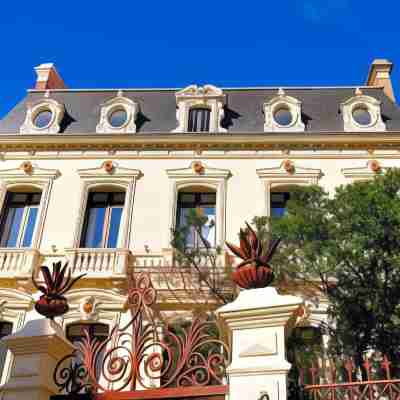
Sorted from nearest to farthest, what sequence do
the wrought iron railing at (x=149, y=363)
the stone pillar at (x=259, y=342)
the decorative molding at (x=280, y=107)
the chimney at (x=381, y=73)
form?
the stone pillar at (x=259, y=342)
the wrought iron railing at (x=149, y=363)
the decorative molding at (x=280, y=107)
the chimney at (x=381, y=73)

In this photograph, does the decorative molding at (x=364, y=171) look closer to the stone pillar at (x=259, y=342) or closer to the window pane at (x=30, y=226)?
the window pane at (x=30, y=226)

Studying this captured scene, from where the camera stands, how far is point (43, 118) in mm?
16078

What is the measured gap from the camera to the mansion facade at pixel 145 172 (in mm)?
12531

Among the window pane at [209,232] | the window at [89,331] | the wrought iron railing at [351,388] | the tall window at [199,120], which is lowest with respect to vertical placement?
the wrought iron railing at [351,388]

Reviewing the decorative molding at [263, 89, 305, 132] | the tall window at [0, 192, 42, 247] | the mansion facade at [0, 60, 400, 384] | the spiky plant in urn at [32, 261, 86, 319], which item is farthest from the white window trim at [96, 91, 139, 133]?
the spiky plant in urn at [32, 261, 86, 319]

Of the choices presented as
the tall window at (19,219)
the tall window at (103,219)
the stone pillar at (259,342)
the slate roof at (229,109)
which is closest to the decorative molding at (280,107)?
the slate roof at (229,109)

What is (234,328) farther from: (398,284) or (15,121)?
(15,121)

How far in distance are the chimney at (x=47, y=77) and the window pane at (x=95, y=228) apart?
696cm

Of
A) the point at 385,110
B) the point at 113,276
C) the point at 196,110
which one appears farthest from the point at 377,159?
the point at 113,276

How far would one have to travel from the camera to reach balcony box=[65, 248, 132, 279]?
1234 centimetres

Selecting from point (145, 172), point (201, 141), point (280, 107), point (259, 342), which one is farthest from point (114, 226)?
point (259, 342)

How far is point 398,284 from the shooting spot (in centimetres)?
870

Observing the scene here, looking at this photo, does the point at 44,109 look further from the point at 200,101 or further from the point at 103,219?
the point at 200,101

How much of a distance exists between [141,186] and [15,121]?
551 centimetres
